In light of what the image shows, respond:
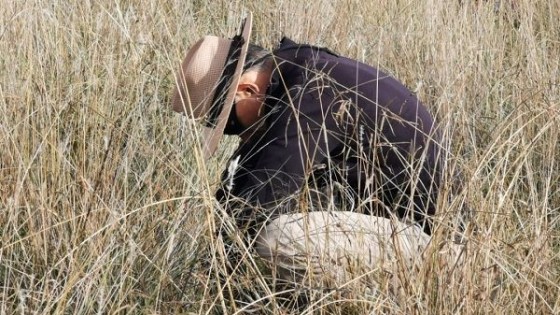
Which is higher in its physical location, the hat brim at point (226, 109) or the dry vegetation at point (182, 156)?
the hat brim at point (226, 109)

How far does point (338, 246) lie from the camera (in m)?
2.45

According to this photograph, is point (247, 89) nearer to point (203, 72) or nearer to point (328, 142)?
point (203, 72)

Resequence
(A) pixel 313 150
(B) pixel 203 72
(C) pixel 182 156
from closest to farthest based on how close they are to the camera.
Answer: (A) pixel 313 150, (C) pixel 182 156, (B) pixel 203 72

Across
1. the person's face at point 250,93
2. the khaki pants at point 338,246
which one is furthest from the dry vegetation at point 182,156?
the person's face at point 250,93

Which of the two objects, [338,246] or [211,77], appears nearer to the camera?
[338,246]

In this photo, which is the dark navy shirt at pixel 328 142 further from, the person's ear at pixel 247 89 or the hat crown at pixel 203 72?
the hat crown at pixel 203 72

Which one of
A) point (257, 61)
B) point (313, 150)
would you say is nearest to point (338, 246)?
point (313, 150)

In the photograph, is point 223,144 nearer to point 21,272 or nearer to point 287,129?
point 287,129

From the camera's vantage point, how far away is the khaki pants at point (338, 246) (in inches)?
92.8

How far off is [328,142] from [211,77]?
0.43m

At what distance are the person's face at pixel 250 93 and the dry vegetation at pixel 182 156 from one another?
0.61ft

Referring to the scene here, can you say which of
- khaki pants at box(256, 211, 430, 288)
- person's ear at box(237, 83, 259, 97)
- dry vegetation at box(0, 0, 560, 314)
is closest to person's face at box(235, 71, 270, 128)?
person's ear at box(237, 83, 259, 97)

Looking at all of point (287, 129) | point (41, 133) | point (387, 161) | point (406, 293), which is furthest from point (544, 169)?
point (41, 133)

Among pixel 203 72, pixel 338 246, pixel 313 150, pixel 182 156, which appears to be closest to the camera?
pixel 338 246
